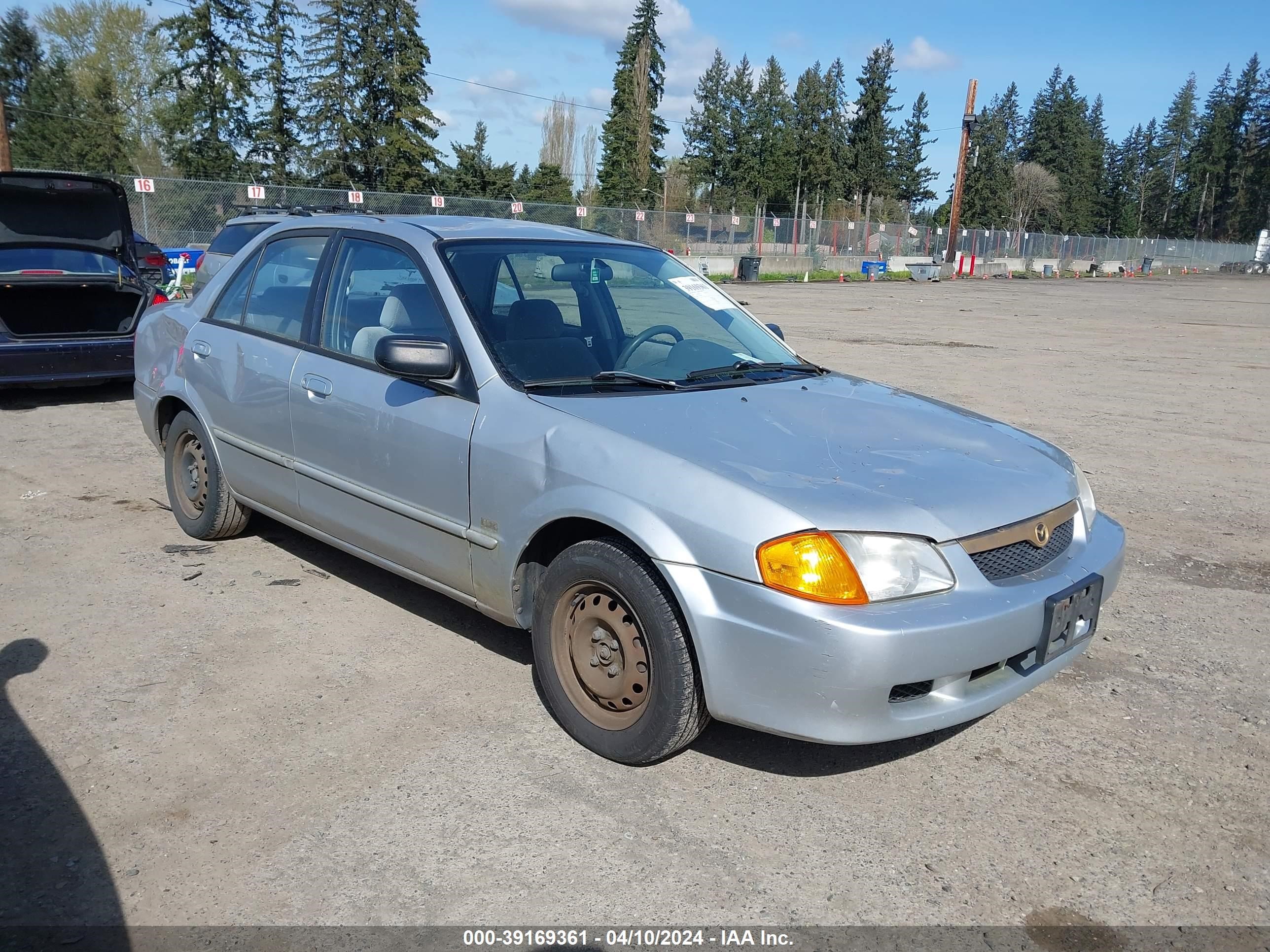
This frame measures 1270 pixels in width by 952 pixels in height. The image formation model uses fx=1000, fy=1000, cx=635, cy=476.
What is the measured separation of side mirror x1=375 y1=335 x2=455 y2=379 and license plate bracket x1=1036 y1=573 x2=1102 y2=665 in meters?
2.16

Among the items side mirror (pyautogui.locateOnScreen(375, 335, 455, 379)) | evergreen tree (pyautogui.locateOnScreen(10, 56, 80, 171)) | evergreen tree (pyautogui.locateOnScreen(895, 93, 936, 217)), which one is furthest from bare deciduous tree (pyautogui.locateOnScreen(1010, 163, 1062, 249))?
side mirror (pyautogui.locateOnScreen(375, 335, 455, 379))

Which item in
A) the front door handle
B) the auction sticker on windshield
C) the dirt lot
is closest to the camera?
the dirt lot

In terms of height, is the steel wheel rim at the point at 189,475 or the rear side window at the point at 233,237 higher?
the rear side window at the point at 233,237

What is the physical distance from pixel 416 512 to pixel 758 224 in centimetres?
4053

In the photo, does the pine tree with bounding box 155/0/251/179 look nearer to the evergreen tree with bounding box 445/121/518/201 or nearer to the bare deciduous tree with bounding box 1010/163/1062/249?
the evergreen tree with bounding box 445/121/518/201

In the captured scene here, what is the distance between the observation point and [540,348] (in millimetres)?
3783

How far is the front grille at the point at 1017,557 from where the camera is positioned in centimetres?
300

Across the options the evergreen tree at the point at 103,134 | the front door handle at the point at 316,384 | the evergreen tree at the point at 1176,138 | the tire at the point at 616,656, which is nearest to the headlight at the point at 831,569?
the tire at the point at 616,656

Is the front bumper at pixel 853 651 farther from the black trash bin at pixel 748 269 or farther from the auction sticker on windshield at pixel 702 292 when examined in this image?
the black trash bin at pixel 748 269

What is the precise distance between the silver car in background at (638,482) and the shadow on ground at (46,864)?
140 centimetres

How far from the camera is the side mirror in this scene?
3.56 m

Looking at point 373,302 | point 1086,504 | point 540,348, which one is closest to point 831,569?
point 1086,504

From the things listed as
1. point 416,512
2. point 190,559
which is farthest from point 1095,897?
point 190,559

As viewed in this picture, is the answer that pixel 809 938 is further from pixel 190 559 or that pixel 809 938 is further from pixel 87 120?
pixel 87 120
